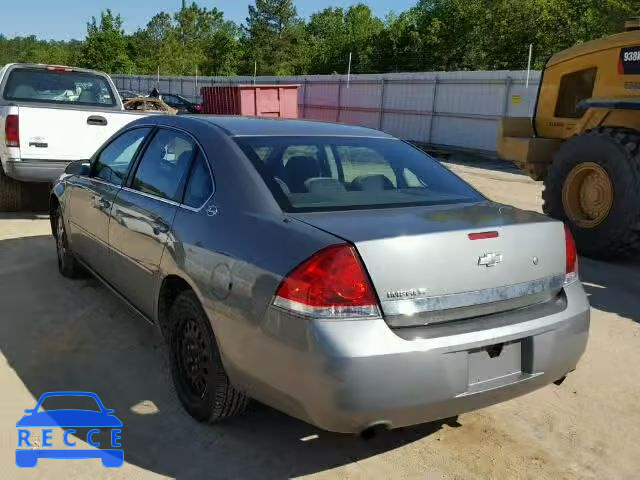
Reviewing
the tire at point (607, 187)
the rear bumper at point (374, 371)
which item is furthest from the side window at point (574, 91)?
the rear bumper at point (374, 371)

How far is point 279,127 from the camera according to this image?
369 centimetres

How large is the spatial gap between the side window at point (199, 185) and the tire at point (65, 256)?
2331 mm

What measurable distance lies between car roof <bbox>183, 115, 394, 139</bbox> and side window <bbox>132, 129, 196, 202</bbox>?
19 centimetres

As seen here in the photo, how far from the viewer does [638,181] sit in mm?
6270

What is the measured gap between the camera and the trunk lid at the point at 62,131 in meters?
7.28

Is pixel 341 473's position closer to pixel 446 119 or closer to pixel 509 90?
pixel 509 90

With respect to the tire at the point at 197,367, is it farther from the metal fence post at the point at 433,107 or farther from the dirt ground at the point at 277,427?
the metal fence post at the point at 433,107

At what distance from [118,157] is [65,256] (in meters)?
1.38

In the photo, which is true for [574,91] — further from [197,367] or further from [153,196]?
[197,367]

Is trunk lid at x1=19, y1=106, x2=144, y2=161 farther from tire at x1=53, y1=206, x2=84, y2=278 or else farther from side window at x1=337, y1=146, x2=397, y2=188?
side window at x1=337, y1=146, x2=397, y2=188

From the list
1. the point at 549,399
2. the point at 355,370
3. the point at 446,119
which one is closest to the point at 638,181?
the point at 549,399

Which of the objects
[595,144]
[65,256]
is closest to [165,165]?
[65,256]

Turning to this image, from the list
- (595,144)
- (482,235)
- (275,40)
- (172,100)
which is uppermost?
(275,40)

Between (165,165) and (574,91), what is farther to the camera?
(574,91)
